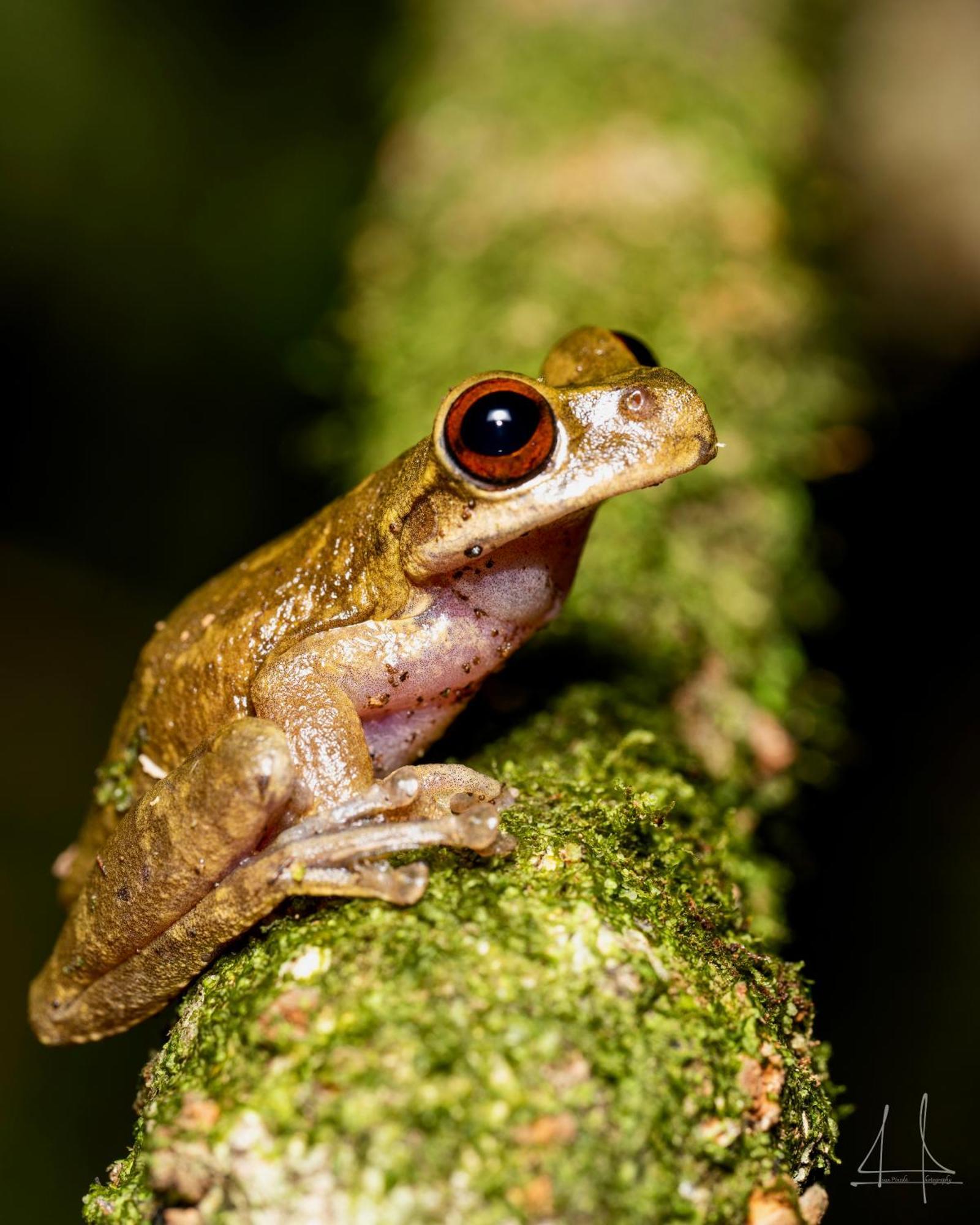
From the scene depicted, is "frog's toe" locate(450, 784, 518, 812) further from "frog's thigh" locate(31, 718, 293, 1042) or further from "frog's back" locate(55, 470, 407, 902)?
"frog's back" locate(55, 470, 407, 902)

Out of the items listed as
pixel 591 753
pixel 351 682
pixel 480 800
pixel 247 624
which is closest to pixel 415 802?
pixel 480 800

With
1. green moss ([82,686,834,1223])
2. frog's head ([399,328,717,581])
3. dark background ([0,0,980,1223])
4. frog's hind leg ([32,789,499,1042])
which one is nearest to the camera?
green moss ([82,686,834,1223])

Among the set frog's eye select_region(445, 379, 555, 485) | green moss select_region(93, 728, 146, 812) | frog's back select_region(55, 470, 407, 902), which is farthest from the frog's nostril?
green moss select_region(93, 728, 146, 812)

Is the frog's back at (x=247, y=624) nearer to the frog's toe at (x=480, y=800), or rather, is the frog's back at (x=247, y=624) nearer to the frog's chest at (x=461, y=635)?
the frog's chest at (x=461, y=635)

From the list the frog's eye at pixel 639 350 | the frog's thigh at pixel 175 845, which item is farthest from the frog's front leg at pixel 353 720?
the frog's eye at pixel 639 350
